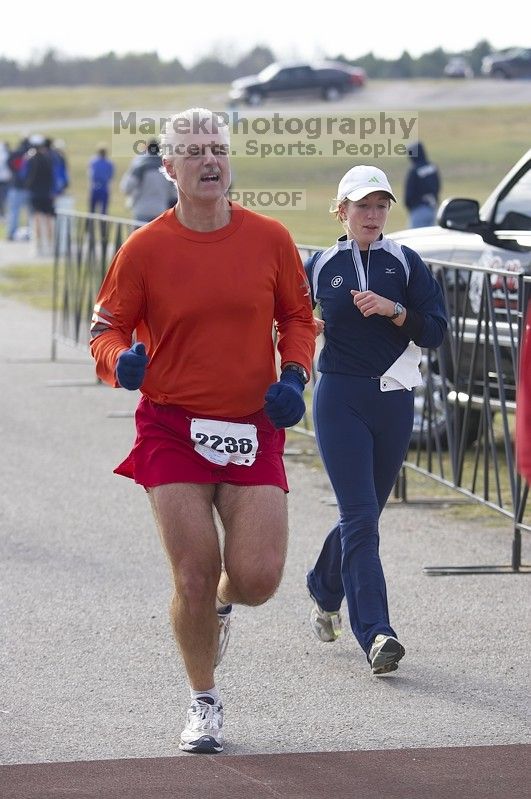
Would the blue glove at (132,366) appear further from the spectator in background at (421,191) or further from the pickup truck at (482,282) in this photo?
the spectator in background at (421,191)

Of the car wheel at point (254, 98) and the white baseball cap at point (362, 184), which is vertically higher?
the white baseball cap at point (362, 184)

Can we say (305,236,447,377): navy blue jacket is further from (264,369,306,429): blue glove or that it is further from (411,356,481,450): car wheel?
(411,356,481,450): car wheel

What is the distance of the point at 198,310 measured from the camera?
16.0ft

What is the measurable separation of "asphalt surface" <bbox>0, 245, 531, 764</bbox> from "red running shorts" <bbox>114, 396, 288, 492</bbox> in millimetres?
824

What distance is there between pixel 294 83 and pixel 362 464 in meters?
74.0

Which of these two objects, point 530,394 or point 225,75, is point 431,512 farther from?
point 225,75

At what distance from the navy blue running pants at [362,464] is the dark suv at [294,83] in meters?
72.4

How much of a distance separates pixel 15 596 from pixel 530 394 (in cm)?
367

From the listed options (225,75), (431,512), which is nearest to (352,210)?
(431,512)

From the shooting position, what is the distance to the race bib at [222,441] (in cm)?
490

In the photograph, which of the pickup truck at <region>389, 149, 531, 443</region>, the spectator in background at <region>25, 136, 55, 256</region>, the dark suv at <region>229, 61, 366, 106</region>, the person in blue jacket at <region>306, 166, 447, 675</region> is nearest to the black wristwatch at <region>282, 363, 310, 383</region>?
the person in blue jacket at <region>306, 166, 447, 675</region>

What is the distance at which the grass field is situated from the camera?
41175mm

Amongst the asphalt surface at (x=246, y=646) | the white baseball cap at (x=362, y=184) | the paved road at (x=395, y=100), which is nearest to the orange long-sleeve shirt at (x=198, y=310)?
the white baseball cap at (x=362, y=184)

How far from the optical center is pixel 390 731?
5031 millimetres
